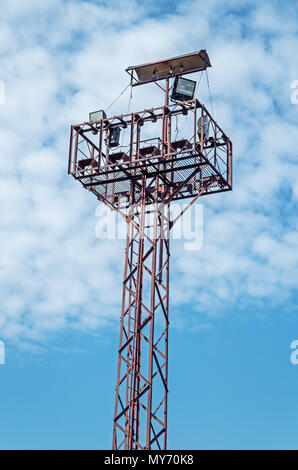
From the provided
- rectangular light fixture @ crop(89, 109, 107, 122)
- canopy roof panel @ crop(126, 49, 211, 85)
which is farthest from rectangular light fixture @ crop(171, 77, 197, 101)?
rectangular light fixture @ crop(89, 109, 107, 122)

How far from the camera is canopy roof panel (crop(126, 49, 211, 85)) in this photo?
1292 inches

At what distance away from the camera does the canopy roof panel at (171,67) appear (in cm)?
3281

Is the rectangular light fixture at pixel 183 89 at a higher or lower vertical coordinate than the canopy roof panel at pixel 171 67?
lower

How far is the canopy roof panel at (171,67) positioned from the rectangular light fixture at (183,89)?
101 centimetres

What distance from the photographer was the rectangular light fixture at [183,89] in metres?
32.4

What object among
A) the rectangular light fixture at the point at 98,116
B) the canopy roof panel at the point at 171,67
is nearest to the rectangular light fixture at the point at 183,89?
the canopy roof panel at the point at 171,67

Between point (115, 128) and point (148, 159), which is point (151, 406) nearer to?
point (148, 159)

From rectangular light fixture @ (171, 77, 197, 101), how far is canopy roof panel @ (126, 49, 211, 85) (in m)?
1.01

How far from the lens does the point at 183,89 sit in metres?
32.4

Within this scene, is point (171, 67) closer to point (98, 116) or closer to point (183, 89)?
point (183, 89)

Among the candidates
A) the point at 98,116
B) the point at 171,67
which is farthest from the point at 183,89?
the point at 98,116

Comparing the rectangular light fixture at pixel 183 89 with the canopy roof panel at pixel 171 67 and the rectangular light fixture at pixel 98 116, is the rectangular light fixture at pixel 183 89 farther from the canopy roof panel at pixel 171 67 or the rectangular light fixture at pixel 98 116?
the rectangular light fixture at pixel 98 116
